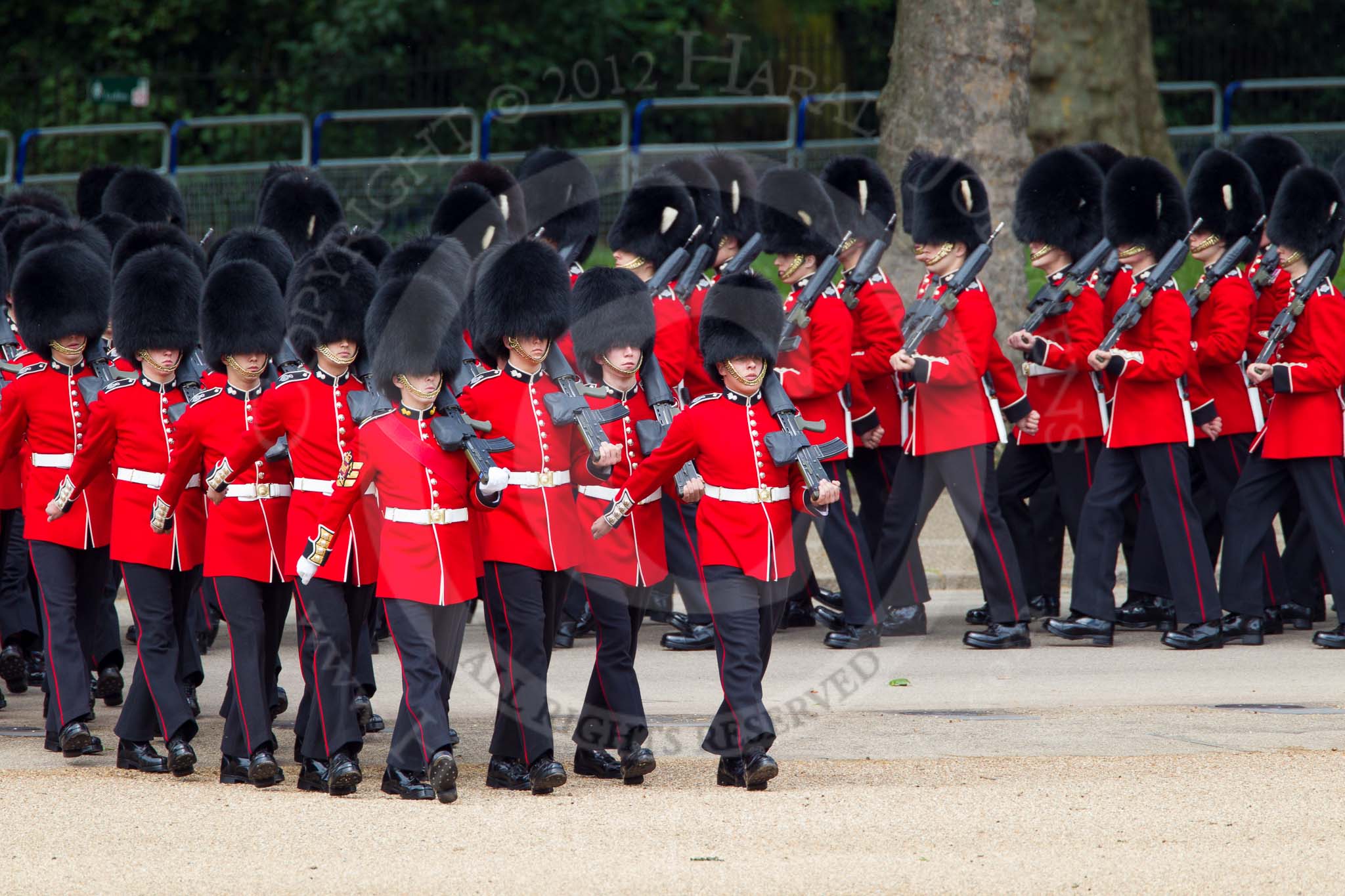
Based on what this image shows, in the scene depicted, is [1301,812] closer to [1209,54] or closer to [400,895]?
[400,895]

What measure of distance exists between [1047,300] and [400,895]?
4019mm

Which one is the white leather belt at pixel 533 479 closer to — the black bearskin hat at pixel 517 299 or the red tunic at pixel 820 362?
the black bearskin hat at pixel 517 299

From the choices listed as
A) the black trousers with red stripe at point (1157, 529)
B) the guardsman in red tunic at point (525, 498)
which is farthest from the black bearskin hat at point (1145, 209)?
the guardsman in red tunic at point (525, 498)

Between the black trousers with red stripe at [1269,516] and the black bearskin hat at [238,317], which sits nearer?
the black bearskin hat at [238,317]

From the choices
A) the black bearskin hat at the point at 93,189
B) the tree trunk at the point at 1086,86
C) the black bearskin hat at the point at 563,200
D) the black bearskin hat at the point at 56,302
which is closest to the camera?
the black bearskin hat at the point at 56,302

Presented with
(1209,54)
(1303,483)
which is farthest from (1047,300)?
(1209,54)

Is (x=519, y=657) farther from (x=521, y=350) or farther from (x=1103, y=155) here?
(x=1103, y=155)

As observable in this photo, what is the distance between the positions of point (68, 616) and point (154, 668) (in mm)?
510

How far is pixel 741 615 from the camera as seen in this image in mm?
5098

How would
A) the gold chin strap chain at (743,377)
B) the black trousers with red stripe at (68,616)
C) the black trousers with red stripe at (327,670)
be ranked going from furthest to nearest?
the black trousers with red stripe at (68,616) → the gold chin strap chain at (743,377) → the black trousers with red stripe at (327,670)

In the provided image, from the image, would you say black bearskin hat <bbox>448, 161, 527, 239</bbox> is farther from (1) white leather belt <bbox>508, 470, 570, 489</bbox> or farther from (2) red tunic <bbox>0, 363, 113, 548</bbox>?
(1) white leather belt <bbox>508, 470, 570, 489</bbox>

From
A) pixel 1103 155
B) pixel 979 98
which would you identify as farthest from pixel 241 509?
pixel 979 98

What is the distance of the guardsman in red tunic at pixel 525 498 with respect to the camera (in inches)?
199

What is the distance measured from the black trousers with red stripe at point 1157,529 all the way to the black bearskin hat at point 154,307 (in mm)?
3247
